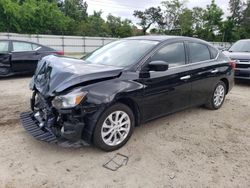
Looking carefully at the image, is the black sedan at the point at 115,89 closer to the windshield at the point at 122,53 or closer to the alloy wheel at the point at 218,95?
the windshield at the point at 122,53

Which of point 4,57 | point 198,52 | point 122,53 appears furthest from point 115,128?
point 4,57

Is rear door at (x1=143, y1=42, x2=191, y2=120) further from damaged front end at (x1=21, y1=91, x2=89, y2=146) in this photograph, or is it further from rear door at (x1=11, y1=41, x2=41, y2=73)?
rear door at (x1=11, y1=41, x2=41, y2=73)

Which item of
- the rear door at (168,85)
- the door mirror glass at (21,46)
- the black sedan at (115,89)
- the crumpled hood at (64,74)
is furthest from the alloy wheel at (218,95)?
the door mirror glass at (21,46)

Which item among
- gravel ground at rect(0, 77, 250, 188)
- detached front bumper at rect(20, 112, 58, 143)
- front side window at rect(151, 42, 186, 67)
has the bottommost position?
gravel ground at rect(0, 77, 250, 188)

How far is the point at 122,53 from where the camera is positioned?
4.23 meters

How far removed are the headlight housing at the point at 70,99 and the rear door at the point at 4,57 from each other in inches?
218

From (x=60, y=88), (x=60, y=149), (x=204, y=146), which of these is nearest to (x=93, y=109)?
(x=60, y=88)

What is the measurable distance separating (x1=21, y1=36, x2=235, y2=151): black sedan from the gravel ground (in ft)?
0.87

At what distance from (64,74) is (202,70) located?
2714 mm

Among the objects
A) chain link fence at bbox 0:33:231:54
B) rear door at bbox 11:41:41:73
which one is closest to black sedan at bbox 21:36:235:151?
rear door at bbox 11:41:41:73

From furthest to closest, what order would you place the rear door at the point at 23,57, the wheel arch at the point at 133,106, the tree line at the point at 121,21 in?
the tree line at the point at 121,21 → the rear door at the point at 23,57 → the wheel arch at the point at 133,106

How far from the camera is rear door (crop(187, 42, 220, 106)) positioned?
4707 mm

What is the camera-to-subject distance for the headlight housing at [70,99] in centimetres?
314

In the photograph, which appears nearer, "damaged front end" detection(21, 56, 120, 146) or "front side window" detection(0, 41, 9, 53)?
"damaged front end" detection(21, 56, 120, 146)
